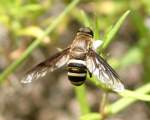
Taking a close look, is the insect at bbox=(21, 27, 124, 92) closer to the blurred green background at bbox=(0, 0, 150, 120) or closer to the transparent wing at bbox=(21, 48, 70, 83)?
the transparent wing at bbox=(21, 48, 70, 83)

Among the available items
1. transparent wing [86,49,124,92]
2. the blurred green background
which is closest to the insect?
transparent wing [86,49,124,92]

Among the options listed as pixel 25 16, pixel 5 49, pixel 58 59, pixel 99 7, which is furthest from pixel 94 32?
pixel 99 7

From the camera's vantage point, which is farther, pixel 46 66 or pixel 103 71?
pixel 46 66

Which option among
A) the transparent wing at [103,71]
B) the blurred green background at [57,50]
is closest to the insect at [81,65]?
the transparent wing at [103,71]

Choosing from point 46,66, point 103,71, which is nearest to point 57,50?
point 46,66

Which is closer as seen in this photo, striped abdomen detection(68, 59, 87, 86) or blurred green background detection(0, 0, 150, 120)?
striped abdomen detection(68, 59, 87, 86)

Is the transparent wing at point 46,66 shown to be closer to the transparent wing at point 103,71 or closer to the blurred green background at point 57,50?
the transparent wing at point 103,71

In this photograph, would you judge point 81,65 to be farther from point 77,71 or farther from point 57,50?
point 57,50

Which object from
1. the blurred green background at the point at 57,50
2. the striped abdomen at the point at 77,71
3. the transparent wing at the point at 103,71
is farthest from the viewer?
the blurred green background at the point at 57,50
